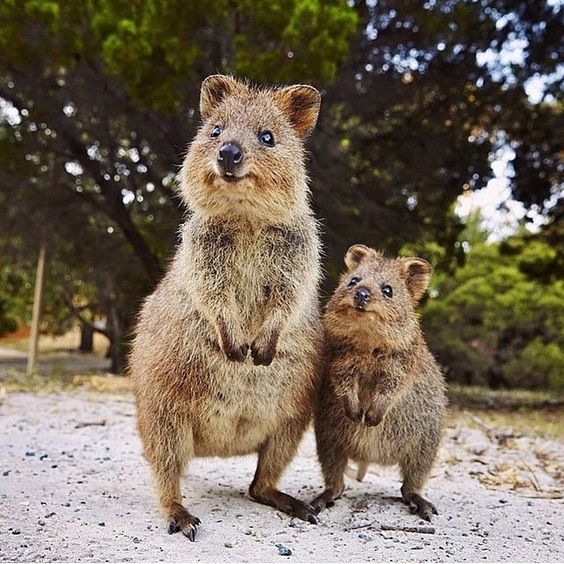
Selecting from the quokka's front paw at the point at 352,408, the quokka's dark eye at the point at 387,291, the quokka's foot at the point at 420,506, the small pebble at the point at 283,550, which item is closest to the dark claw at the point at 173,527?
the small pebble at the point at 283,550

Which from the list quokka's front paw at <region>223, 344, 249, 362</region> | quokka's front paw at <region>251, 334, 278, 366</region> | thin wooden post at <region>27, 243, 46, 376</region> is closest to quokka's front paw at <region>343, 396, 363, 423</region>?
quokka's front paw at <region>251, 334, 278, 366</region>

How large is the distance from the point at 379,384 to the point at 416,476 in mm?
629

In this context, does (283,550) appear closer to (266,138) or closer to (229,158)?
(229,158)

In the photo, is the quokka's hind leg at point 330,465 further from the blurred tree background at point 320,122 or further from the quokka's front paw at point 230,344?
the blurred tree background at point 320,122

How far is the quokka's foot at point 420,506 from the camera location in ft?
11.6

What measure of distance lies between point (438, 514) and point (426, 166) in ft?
21.4

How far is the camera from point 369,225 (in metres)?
8.93

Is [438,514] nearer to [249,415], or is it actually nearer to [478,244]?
[249,415]

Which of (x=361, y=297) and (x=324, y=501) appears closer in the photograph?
(x=361, y=297)

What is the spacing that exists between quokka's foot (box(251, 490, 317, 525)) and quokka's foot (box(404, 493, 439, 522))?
1.73 ft

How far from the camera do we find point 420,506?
360cm

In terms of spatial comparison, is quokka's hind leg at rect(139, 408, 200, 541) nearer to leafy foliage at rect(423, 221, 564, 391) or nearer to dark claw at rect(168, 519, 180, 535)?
dark claw at rect(168, 519, 180, 535)

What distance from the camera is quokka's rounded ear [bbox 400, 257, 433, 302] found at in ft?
12.0

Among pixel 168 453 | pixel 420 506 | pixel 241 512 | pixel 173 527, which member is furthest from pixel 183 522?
pixel 420 506
